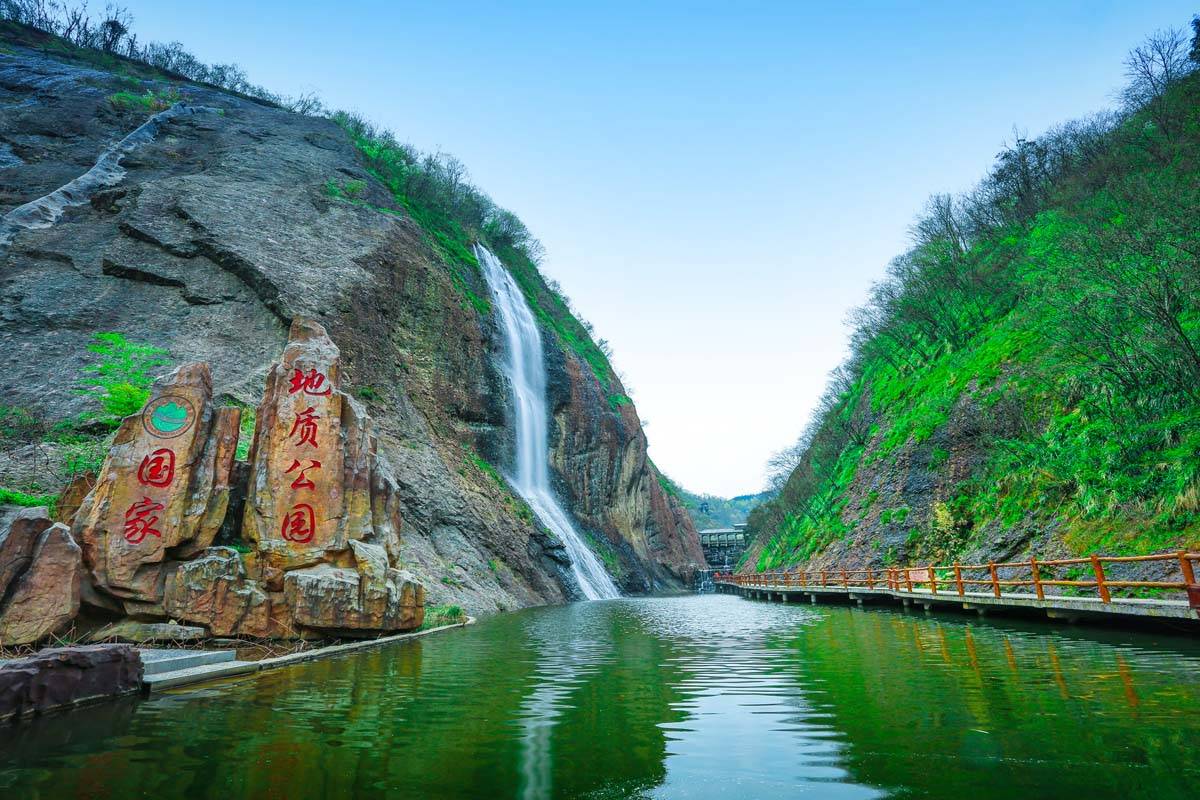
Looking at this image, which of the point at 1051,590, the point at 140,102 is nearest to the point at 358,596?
the point at 1051,590

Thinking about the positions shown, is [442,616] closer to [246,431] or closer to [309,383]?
[309,383]

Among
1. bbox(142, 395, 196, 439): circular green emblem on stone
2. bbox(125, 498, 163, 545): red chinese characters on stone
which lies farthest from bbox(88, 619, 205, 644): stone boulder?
bbox(142, 395, 196, 439): circular green emblem on stone

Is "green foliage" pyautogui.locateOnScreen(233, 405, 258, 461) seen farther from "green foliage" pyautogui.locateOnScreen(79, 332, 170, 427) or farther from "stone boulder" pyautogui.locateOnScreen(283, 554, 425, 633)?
"stone boulder" pyautogui.locateOnScreen(283, 554, 425, 633)

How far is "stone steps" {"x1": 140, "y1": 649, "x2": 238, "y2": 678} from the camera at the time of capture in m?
7.76

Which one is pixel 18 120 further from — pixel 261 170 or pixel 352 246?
pixel 352 246

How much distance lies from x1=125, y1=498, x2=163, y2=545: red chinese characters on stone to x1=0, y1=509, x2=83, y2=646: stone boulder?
3.45ft

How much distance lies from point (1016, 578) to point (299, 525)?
712 inches

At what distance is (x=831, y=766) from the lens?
13.6 ft

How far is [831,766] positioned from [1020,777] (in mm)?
1045

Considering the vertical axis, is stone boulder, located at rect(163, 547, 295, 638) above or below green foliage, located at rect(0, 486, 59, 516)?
below

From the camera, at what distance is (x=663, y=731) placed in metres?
5.32

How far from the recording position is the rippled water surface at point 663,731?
3865 mm

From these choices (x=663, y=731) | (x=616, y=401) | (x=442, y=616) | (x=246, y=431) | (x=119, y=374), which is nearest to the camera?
(x=663, y=731)

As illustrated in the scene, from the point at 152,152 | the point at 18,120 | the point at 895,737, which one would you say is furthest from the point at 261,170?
the point at 895,737
